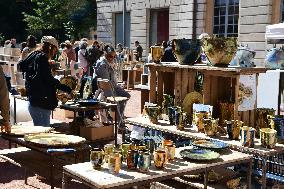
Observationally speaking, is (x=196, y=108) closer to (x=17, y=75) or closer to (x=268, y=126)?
(x=268, y=126)

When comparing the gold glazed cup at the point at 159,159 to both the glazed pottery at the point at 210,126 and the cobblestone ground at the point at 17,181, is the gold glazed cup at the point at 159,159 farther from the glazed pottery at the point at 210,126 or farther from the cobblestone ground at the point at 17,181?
the cobblestone ground at the point at 17,181

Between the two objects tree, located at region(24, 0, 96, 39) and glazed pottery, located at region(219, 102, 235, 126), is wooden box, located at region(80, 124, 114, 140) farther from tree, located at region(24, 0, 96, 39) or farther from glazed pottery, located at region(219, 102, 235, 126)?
tree, located at region(24, 0, 96, 39)

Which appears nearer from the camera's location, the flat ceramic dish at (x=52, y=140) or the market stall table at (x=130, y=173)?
the market stall table at (x=130, y=173)

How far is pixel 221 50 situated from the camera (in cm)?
504

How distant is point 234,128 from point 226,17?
50.4ft

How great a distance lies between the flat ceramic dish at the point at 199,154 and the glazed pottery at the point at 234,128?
566 millimetres

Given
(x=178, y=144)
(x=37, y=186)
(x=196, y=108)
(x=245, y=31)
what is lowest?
(x=37, y=186)

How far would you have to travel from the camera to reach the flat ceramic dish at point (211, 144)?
4466 millimetres

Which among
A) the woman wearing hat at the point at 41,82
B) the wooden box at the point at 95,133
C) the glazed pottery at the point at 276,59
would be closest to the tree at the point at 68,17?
the wooden box at the point at 95,133

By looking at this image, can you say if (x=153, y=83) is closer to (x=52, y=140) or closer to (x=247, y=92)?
(x=247, y=92)

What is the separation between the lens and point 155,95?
241 inches

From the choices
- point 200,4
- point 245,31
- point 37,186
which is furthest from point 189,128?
point 200,4

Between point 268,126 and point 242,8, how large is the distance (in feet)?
46.4

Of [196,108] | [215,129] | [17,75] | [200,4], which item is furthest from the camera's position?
[200,4]
